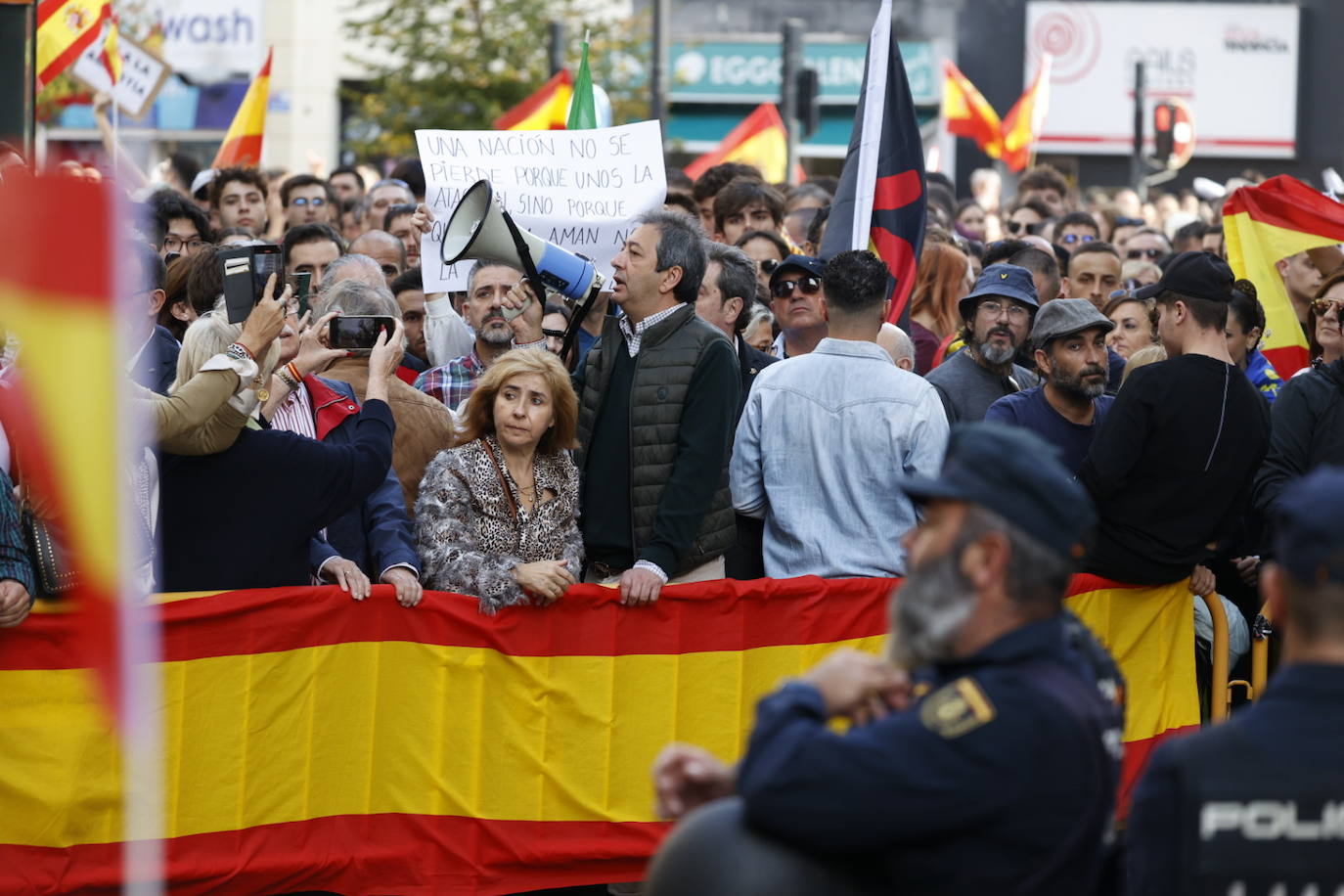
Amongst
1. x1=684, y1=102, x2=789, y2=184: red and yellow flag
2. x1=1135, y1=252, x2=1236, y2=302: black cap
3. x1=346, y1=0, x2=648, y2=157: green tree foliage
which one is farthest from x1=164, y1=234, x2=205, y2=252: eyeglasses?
x1=346, y1=0, x2=648, y2=157: green tree foliage

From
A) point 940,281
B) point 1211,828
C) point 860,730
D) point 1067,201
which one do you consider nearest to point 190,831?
point 860,730

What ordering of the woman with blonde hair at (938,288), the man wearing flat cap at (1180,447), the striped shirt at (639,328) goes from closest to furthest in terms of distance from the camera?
1. the striped shirt at (639,328)
2. the man wearing flat cap at (1180,447)
3. the woman with blonde hair at (938,288)

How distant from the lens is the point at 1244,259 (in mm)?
9578

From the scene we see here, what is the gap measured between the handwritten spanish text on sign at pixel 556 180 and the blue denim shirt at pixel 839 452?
1.46 m

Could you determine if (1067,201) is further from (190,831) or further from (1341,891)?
(1341,891)

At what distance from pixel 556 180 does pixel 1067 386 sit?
228 cm

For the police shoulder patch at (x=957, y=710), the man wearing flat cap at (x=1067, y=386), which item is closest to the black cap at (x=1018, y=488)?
the police shoulder patch at (x=957, y=710)

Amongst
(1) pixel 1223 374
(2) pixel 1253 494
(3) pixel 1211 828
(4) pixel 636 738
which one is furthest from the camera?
(2) pixel 1253 494

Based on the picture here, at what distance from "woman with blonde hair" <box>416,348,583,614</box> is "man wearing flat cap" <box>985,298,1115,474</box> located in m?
1.95

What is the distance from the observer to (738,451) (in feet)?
21.5

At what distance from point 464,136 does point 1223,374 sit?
128 inches

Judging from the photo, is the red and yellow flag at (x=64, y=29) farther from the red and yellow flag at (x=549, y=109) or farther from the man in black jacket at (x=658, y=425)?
the man in black jacket at (x=658, y=425)

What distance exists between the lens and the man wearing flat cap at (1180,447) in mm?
6691

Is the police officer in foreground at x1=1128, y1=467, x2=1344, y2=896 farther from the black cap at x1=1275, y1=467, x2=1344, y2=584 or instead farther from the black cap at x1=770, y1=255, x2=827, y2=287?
the black cap at x1=770, y1=255, x2=827, y2=287
